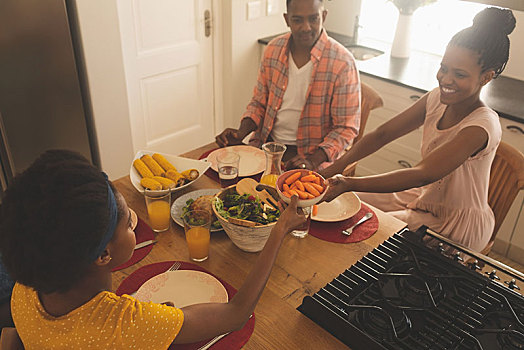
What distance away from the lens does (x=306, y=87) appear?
85.7 inches

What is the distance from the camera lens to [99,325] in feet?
2.87

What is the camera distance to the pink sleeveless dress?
Answer: 1624 mm

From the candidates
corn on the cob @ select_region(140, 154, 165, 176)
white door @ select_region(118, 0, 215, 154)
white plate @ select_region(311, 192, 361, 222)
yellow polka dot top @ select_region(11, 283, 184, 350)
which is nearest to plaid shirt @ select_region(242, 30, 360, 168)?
white plate @ select_region(311, 192, 361, 222)

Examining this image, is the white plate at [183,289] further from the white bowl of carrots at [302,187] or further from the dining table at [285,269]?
the white bowl of carrots at [302,187]

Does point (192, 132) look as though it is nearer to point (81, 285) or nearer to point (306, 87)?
point (306, 87)

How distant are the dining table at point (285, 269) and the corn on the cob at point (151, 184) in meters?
0.07

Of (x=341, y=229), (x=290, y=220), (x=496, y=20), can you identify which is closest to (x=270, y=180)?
(x=341, y=229)

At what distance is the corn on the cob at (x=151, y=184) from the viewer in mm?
1545

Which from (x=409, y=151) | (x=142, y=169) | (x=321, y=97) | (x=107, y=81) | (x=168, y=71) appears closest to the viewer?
(x=142, y=169)

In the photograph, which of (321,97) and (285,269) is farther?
(321,97)

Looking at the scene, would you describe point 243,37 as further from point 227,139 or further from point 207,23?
point 227,139

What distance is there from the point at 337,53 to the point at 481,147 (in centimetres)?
80

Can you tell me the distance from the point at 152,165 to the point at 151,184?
0.40 feet

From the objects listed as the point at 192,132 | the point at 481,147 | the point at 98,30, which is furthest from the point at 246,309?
the point at 192,132
